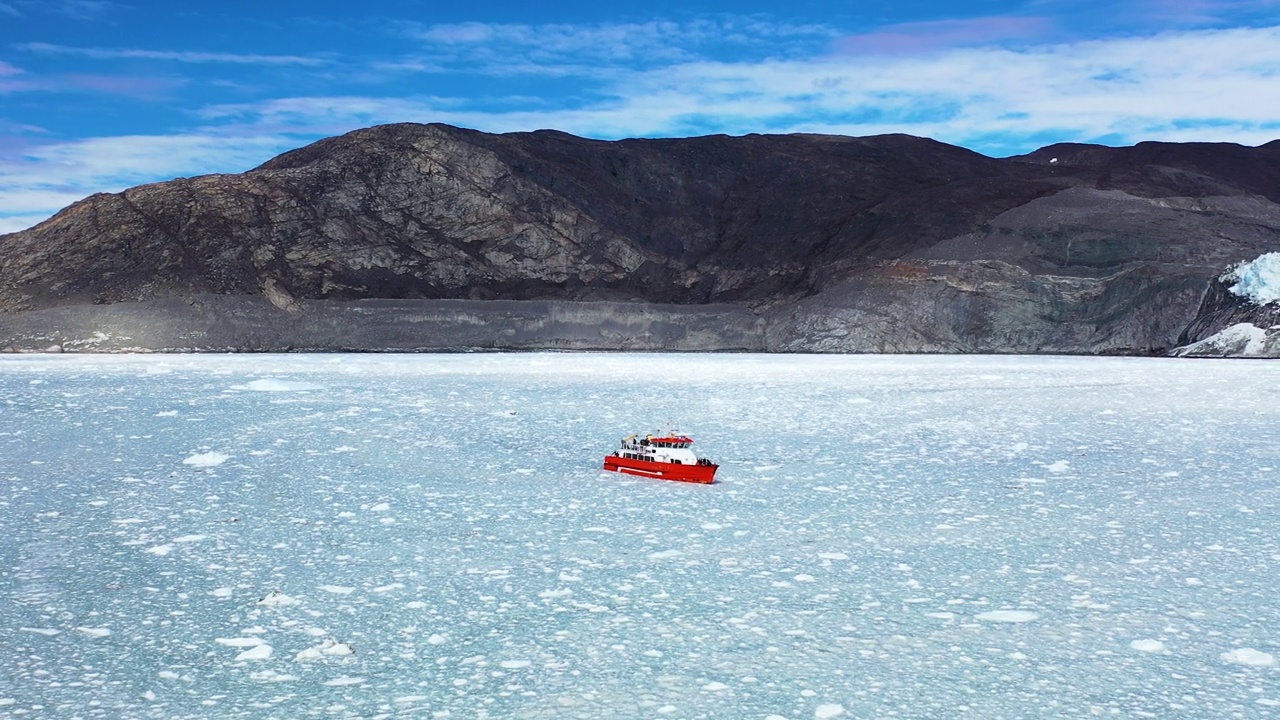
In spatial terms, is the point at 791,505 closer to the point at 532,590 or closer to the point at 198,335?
the point at 532,590

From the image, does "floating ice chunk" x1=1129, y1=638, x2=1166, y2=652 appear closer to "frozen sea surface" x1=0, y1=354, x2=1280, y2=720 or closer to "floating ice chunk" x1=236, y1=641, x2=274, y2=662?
"frozen sea surface" x1=0, y1=354, x2=1280, y2=720

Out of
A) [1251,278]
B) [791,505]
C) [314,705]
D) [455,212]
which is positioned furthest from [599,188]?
[314,705]

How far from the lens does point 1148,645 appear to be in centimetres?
556

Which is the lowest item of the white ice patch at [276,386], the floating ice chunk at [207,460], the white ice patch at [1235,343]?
the floating ice chunk at [207,460]

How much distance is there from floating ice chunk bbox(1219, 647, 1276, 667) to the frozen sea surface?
0.06 feet

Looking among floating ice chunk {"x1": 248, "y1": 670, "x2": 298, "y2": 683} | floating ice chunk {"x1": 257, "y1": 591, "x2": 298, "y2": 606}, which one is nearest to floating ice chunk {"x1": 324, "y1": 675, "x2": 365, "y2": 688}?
floating ice chunk {"x1": 248, "y1": 670, "x2": 298, "y2": 683}

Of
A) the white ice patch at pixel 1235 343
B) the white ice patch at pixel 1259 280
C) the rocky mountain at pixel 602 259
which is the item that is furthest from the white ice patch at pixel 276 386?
the white ice patch at pixel 1259 280

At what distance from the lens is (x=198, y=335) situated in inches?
1981

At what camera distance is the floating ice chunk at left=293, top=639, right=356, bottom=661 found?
5.44 metres

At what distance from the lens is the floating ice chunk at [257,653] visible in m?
5.41

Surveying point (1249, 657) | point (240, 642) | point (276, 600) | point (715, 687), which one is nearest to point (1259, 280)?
point (1249, 657)

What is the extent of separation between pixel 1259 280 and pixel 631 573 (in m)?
48.3

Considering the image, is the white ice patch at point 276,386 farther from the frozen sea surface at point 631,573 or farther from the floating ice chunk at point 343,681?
the floating ice chunk at point 343,681

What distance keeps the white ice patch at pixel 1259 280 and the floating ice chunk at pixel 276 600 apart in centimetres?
4892
